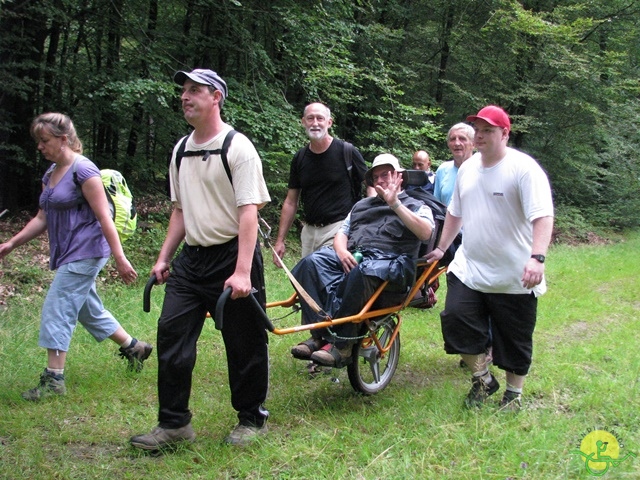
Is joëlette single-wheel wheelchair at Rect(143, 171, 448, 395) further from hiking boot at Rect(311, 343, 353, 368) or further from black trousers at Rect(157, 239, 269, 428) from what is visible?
black trousers at Rect(157, 239, 269, 428)

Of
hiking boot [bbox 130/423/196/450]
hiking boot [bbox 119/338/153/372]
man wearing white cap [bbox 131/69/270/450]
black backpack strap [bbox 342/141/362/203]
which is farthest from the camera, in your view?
black backpack strap [bbox 342/141/362/203]

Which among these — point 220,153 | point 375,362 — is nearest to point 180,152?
point 220,153

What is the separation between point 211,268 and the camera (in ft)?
11.3

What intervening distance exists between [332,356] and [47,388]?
2046mm

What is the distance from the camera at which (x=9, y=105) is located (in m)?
9.46

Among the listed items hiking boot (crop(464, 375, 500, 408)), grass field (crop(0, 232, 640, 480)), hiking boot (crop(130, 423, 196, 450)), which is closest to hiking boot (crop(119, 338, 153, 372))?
grass field (crop(0, 232, 640, 480))

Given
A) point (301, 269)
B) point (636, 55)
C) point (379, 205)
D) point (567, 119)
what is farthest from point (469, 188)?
point (636, 55)

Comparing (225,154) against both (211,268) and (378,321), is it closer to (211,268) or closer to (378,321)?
(211,268)

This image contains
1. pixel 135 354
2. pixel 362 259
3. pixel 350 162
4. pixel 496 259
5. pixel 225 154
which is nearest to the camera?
pixel 225 154

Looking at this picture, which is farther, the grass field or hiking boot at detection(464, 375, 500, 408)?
hiking boot at detection(464, 375, 500, 408)

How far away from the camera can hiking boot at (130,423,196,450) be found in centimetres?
338

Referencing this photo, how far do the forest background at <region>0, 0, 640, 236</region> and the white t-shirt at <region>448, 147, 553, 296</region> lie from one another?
6137 millimetres

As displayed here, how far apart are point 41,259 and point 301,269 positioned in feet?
17.4

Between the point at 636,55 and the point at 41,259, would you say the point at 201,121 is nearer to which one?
the point at 41,259
